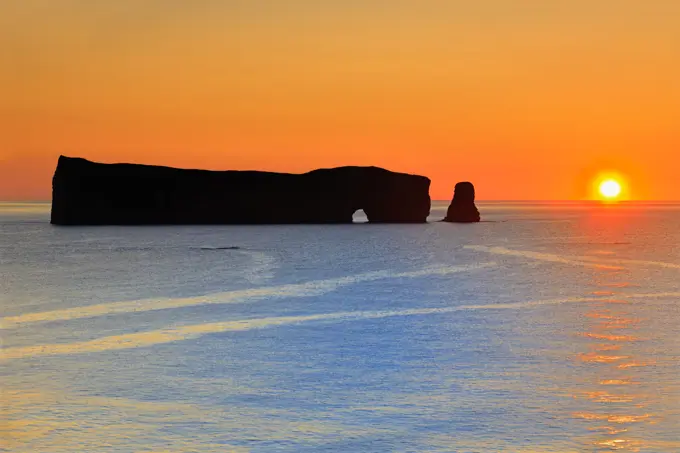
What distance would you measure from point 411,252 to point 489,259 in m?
7.72

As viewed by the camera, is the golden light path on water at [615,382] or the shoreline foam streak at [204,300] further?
the shoreline foam streak at [204,300]

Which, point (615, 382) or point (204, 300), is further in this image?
point (204, 300)

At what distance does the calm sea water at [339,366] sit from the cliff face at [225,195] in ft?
243

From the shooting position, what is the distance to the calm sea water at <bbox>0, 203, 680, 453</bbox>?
931cm

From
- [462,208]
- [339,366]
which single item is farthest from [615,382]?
[462,208]

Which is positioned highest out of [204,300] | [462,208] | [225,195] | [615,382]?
[462,208]

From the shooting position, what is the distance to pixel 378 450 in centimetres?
872

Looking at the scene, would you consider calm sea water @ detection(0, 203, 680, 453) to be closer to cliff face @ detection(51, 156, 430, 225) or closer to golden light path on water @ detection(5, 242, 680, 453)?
golden light path on water @ detection(5, 242, 680, 453)

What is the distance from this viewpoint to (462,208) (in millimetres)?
125625

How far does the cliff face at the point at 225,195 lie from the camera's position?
102562mm

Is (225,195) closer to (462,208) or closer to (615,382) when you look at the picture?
(462,208)

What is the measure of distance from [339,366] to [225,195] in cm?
9734

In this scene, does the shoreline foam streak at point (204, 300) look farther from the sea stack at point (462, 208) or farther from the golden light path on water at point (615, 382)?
the sea stack at point (462, 208)

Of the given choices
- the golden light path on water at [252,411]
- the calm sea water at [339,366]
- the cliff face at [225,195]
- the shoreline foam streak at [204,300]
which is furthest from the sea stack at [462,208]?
the golden light path on water at [252,411]
